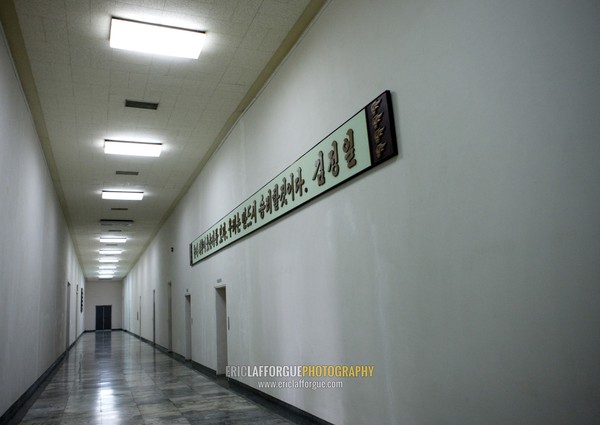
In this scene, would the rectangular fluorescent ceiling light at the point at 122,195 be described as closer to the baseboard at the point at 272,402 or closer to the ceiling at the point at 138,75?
the ceiling at the point at 138,75

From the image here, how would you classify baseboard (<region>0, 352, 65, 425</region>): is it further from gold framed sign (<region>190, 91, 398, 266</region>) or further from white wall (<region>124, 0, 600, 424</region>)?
gold framed sign (<region>190, 91, 398, 266</region>)

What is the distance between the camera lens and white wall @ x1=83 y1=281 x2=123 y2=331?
3519 cm

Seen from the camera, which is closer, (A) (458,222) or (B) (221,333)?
(A) (458,222)

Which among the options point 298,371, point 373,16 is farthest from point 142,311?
point 373,16

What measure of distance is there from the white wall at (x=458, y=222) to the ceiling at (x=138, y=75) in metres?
0.74

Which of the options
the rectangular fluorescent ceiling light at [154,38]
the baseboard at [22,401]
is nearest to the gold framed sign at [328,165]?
the rectangular fluorescent ceiling light at [154,38]

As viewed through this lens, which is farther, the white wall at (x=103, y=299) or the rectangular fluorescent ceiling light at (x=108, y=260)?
the white wall at (x=103, y=299)

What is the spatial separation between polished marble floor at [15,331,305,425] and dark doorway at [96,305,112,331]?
26393 millimetres

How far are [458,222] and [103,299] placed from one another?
123 feet

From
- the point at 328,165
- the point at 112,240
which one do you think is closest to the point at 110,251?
the point at 112,240

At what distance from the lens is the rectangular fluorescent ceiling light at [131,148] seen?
28.2ft

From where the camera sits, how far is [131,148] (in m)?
8.83

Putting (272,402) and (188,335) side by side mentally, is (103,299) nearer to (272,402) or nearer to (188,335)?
(188,335)

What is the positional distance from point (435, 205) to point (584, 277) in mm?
1137
